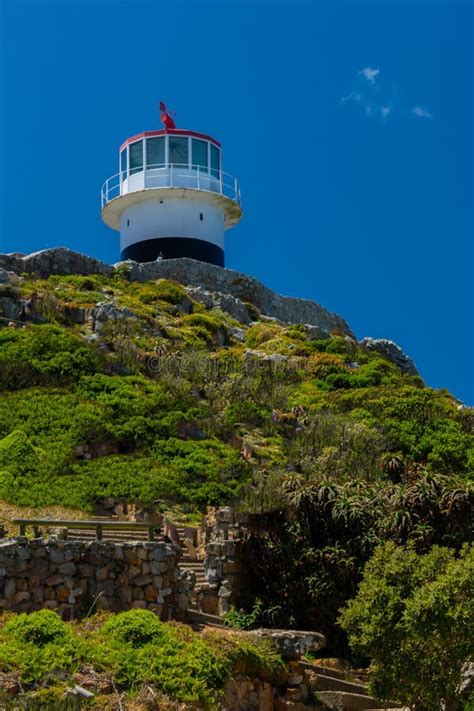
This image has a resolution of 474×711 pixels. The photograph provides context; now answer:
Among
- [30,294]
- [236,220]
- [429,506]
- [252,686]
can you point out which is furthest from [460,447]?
[236,220]

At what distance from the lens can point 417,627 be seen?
691 inches

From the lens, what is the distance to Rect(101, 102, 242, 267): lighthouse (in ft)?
177

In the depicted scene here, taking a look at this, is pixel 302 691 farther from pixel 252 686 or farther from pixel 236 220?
pixel 236 220

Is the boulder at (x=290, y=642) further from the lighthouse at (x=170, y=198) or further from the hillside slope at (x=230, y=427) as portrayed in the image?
the lighthouse at (x=170, y=198)

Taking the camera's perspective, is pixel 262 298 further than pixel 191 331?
Yes

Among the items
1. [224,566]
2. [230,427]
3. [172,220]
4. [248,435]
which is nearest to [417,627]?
[224,566]

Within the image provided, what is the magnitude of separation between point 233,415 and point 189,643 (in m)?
17.7

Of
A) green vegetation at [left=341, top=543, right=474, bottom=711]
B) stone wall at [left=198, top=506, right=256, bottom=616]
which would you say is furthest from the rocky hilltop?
green vegetation at [left=341, top=543, right=474, bottom=711]

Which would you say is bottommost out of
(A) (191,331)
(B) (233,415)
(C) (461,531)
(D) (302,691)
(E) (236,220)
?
(D) (302,691)

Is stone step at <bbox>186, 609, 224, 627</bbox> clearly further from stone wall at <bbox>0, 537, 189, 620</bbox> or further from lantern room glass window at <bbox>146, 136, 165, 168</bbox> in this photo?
lantern room glass window at <bbox>146, 136, 165, 168</bbox>

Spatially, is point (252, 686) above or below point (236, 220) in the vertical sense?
below

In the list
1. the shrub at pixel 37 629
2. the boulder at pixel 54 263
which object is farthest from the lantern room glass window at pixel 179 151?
the shrub at pixel 37 629

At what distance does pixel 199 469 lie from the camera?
29.9 m

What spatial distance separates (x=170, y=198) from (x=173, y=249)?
2225mm
